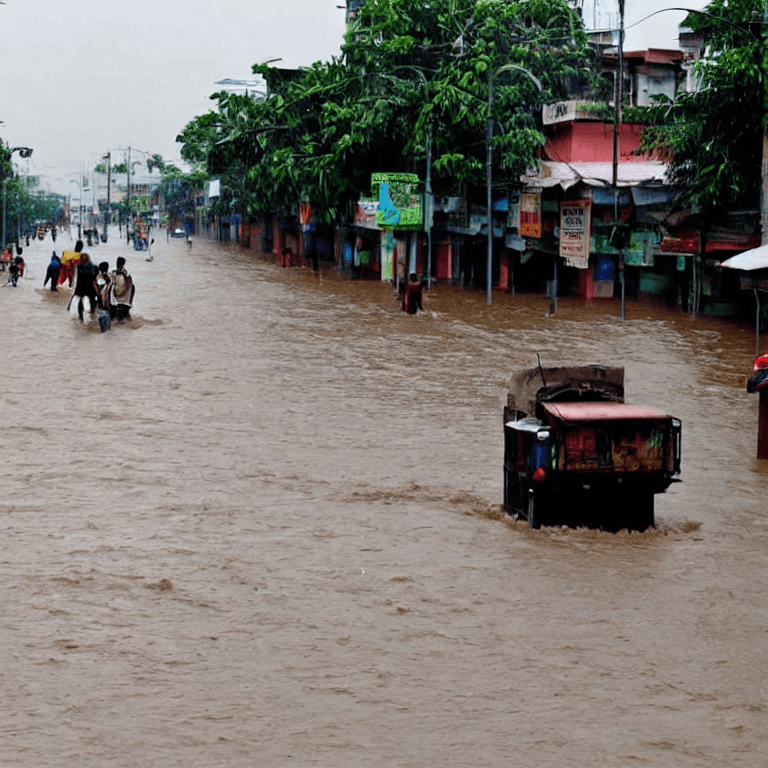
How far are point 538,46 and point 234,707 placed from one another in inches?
1576

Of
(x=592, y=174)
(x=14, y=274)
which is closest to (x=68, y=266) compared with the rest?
(x=14, y=274)

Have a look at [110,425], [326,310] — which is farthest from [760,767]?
[326,310]

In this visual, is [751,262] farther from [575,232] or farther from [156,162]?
[156,162]

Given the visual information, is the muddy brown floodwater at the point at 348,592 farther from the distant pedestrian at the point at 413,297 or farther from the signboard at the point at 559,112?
the signboard at the point at 559,112

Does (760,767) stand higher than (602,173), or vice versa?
(602,173)

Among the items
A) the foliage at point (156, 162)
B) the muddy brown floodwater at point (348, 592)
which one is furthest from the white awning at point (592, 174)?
the foliage at point (156, 162)

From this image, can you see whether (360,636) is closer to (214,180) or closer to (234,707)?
(234,707)

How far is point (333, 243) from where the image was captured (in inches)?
2717

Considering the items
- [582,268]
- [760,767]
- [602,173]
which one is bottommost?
[760,767]

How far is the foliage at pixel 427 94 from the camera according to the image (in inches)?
1657

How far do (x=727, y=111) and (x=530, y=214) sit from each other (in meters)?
10.4

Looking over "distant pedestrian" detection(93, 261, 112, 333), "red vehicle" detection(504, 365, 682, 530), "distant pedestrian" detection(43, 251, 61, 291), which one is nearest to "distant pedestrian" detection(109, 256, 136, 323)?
"distant pedestrian" detection(93, 261, 112, 333)

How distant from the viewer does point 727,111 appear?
31703mm

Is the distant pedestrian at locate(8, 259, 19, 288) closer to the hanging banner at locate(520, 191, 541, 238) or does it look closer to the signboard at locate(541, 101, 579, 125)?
the hanging banner at locate(520, 191, 541, 238)
